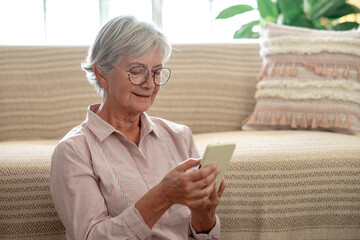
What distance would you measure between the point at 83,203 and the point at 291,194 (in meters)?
0.76

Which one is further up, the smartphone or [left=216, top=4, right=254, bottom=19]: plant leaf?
[left=216, top=4, right=254, bottom=19]: plant leaf

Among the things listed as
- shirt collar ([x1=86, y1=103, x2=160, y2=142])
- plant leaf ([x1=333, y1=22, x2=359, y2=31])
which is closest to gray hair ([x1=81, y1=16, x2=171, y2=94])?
shirt collar ([x1=86, y1=103, x2=160, y2=142])

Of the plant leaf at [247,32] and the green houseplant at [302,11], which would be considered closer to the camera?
the green houseplant at [302,11]

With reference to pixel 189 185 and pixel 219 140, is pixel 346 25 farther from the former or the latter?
pixel 189 185

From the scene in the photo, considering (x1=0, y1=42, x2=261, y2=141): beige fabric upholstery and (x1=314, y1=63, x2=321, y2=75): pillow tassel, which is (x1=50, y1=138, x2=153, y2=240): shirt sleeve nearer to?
(x1=0, y1=42, x2=261, y2=141): beige fabric upholstery

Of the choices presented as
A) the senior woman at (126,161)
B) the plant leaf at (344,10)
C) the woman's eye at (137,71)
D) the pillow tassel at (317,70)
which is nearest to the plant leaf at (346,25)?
the plant leaf at (344,10)

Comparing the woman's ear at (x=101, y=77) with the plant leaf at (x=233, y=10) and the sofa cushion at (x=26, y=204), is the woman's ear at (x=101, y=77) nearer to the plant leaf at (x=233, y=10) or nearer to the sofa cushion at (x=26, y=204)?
the sofa cushion at (x=26, y=204)

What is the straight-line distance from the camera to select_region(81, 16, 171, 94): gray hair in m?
1.27

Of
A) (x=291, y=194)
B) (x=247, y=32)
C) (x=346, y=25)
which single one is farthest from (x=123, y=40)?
(x=346, y=25)

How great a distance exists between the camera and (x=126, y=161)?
130 cm

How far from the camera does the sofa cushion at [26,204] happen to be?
1509mm

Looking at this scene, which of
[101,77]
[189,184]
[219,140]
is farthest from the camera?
[219,140]

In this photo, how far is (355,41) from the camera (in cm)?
217

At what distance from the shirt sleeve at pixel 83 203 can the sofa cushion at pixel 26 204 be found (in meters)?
0.28
